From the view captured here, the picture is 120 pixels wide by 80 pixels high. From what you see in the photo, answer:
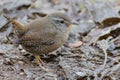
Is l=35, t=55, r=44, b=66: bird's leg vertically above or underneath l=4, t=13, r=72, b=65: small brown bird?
underneath

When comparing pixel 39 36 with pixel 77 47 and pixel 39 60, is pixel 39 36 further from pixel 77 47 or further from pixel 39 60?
pixel 77 47

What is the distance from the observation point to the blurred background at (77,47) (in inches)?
191

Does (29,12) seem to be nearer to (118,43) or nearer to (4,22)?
(4,22)

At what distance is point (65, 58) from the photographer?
211 inches

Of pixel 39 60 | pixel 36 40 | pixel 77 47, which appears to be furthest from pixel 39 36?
pixel 77 47

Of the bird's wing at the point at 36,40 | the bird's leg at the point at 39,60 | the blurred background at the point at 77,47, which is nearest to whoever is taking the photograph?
the blurred background at the point at 77,47

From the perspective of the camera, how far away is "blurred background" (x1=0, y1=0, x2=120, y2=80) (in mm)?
4840

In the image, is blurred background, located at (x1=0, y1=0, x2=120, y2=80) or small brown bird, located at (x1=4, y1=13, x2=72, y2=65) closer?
blurred background, located at (x1=0, y1=0, x2=120, y2=80)

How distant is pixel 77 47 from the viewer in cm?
580

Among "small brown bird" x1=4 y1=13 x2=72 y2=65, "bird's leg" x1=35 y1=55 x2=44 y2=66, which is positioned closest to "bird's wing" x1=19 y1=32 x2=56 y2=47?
"small brown bird" x1=4 y1=13 x2=72 y2=65

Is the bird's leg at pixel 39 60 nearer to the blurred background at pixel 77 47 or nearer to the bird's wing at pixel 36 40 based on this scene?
the blurred background at pixel 77 47

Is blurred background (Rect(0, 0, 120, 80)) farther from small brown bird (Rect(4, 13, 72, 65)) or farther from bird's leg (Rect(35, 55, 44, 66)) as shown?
small brown bird (Rect(4, 13, 72, 65))

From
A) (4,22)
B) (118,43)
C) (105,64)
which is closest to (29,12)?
(4,22)

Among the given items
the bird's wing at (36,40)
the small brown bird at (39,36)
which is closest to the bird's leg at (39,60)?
the small brown bird at (39,36)
